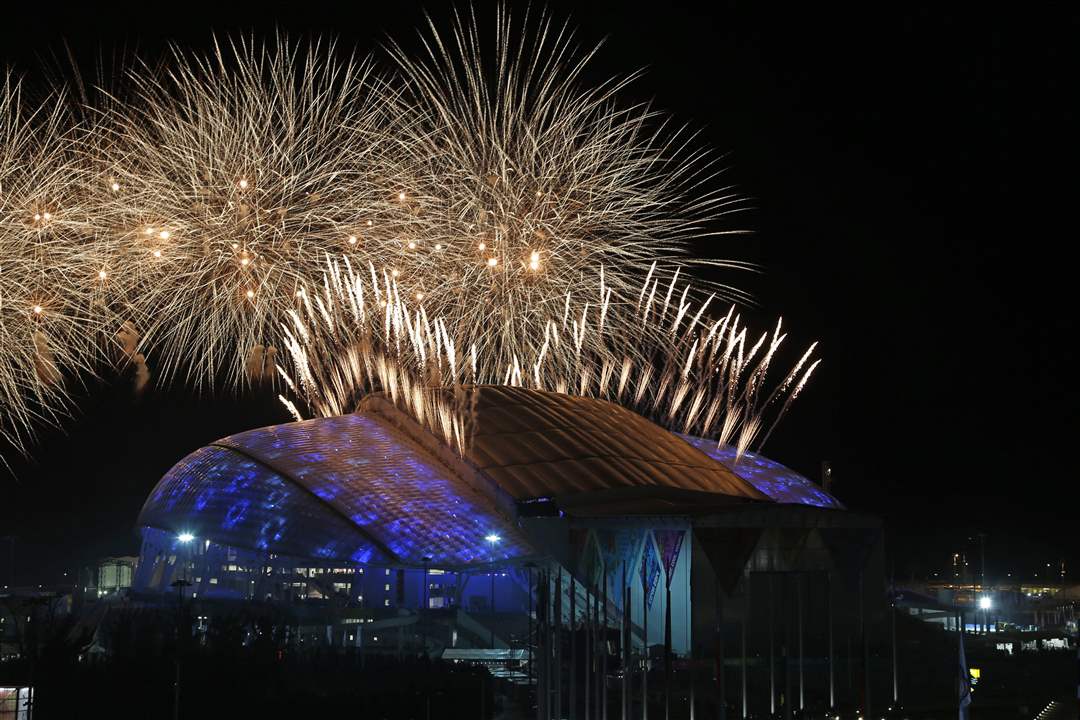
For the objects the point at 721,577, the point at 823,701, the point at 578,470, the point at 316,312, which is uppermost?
the point at 316,312

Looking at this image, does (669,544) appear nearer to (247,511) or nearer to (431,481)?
(431,481)

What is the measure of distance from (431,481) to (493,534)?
4315 millimetres

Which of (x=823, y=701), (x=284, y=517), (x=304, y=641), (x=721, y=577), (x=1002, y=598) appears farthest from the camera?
(x=1002, y=598)

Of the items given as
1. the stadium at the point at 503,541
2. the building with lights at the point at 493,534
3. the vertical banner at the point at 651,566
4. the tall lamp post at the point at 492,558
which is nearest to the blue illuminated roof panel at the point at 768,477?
the building with lights at the point at 493,534

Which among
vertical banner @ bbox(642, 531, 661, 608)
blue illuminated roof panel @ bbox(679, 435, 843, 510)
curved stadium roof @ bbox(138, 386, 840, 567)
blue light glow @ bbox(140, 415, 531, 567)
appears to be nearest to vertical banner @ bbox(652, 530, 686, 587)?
vertical banner @ bbox(642, 531, 661, 608)

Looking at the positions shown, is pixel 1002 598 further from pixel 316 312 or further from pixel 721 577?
pixel 316 312

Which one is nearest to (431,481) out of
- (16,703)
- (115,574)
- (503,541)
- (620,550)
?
(503,541)

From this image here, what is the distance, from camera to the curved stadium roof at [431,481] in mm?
52125

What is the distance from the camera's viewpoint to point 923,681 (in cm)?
4697

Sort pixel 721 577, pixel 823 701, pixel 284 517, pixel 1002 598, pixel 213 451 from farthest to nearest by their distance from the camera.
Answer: pixel 1002 598
pixel 213 451
pixel 284 517
pixel 721 577
pixel 823 701

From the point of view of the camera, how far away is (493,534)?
52250mm

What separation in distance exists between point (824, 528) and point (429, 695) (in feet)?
72.8

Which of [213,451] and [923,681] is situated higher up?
[213,451]

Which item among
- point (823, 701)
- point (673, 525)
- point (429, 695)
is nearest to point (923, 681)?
point (823, 701)
